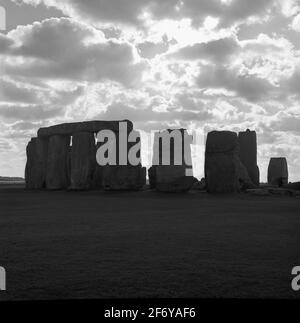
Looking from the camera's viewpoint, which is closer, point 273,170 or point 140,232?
point 140,232

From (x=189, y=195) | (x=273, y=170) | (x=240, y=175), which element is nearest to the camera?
(x=189, y=195)

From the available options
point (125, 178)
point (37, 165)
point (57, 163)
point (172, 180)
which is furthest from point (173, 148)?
point (37, 165)

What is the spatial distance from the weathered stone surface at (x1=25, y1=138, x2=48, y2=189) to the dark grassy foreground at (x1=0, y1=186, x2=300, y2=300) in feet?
42.7

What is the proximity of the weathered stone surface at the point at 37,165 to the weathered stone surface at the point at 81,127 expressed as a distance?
2.30ft

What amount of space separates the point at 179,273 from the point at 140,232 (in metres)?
3.19

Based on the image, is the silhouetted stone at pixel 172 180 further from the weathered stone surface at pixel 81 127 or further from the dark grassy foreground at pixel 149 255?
the dark grassy foreground at pixel 149 255

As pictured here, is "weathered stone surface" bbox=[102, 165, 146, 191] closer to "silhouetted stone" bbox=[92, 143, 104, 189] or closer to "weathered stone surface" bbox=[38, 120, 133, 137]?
"silhouetted stone" bbox=[92, 143, 104, 189]

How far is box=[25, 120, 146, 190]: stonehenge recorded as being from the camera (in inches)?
827

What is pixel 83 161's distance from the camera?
21.8 m

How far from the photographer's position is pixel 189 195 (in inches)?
740

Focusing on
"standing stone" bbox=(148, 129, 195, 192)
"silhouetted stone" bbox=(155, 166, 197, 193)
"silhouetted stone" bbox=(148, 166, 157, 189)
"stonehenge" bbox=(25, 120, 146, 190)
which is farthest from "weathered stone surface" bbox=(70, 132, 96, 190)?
"silhouetted stone" bbox=(155, 166, 197, 193)

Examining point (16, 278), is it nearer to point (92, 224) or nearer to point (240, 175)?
point (92, 224)
